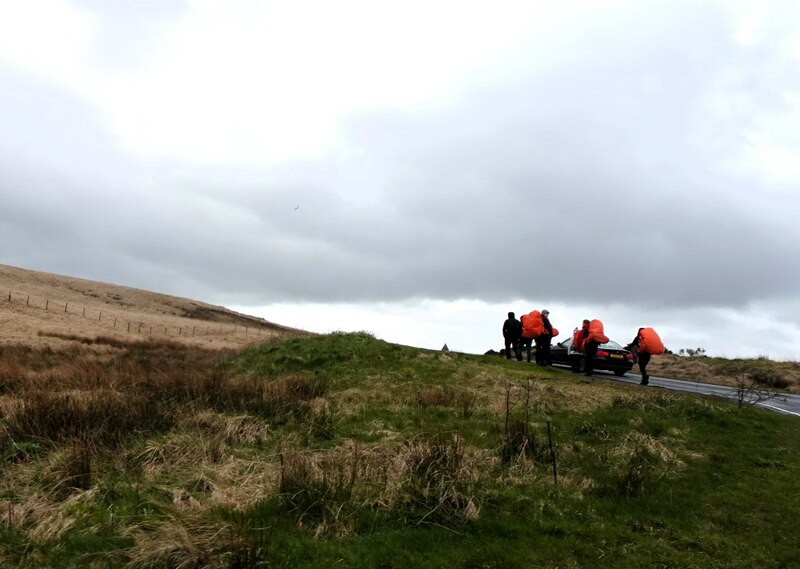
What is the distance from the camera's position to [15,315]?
40.8 m

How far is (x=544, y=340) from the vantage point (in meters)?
22.4

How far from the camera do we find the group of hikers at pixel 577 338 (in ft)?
60.7

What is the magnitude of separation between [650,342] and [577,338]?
3888 millimetres

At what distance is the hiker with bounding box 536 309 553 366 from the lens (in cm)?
2192

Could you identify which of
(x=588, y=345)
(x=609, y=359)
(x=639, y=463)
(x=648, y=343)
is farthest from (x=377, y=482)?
(x=609, y=359)

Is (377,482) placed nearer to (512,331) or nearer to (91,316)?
(512,331)

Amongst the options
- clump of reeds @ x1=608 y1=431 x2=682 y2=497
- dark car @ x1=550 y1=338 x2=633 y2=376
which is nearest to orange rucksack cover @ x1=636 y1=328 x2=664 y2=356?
dark car @ x1=550 y1=338 x2=633 y2=376

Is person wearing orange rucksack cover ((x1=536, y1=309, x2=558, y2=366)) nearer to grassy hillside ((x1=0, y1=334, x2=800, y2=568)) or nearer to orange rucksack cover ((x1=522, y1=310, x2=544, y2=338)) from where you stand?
orange rucksack cover ((x1=522, y1=310, x2=544, y2=338))

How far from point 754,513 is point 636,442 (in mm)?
2693

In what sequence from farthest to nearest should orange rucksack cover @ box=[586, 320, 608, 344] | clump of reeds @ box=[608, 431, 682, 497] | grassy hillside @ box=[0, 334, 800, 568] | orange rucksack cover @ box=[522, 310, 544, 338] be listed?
orange rucksack cover @ box=[522, 310, 544, 338] < orange rucksack cover @ box=[586, 320, 608, 344] < clump of reeds @ box=[608, 431, 682, 497] < grassy hillside @ box=[0, 334, 800, 568]

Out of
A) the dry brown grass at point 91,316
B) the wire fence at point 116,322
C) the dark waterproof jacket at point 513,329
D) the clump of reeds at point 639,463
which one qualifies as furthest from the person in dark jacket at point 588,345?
the wire fence at point 116,322

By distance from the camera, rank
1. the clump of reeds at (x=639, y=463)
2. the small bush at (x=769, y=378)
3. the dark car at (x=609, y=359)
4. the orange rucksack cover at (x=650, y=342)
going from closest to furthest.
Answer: the clump of reeds at (x=639, y=463) → the orange rucksack cover at (x=650, y=342) → the dark car at (x=609, y=359) → the small bush at (x=769, y=378)

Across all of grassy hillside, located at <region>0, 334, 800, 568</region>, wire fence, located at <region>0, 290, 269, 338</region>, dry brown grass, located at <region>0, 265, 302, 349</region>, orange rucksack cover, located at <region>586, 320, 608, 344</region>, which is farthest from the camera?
wire fence, located at <region>0, 290, 269, 338</region>

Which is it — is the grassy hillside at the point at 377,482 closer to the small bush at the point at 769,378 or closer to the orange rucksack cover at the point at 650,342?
the orange rucksack cover at the point at 650,342
